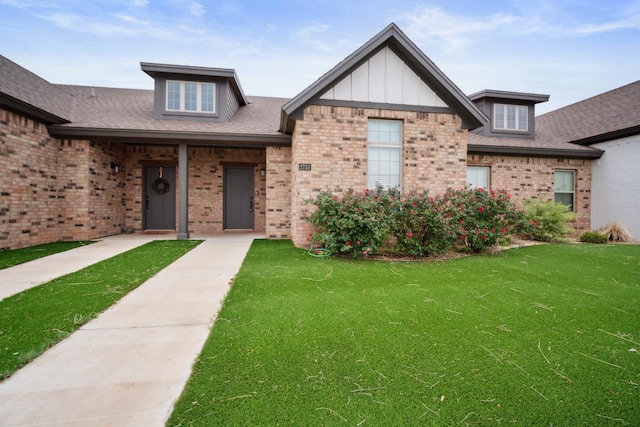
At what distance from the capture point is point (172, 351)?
2236 mm

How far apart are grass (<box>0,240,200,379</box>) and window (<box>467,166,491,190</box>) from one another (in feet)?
32.1

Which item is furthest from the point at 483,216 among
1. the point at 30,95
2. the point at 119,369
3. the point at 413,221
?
the point at 30,95

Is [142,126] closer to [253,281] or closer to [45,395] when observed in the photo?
[253,281]

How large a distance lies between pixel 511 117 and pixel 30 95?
52.1ft

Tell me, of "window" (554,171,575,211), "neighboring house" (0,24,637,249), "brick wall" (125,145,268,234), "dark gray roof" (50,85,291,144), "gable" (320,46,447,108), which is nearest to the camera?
"neighboring house" (0,24,637,249)

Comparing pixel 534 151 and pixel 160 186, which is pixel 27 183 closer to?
pixel 160 186

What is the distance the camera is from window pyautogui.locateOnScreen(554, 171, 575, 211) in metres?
10.8

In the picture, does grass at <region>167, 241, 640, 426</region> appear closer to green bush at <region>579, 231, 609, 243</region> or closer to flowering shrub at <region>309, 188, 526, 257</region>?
flowering shrub at <region>309, 188, 526, 257</region>

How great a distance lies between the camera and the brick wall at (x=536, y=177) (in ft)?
33.6

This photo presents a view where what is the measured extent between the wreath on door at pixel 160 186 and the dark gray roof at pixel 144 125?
7.67ft

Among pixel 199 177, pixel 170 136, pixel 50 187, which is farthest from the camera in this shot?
pixel 199 177

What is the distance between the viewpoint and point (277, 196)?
29.1 ft

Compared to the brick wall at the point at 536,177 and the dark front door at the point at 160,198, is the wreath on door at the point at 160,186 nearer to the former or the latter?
the dark front door at the point at 160,198

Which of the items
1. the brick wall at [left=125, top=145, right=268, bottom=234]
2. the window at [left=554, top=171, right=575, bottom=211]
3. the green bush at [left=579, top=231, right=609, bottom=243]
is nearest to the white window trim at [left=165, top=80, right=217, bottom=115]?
the brick wall at [left=125, top=145, right=268, bottom=234]
